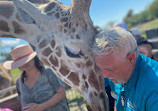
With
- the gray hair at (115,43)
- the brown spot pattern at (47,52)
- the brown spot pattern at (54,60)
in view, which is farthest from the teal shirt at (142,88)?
the brown spot pattern at (47,52)

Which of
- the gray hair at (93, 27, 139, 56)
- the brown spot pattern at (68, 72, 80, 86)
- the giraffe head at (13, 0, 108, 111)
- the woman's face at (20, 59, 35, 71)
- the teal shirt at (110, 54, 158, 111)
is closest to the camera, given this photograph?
the teal shirt at (110, 54, 158, 111)

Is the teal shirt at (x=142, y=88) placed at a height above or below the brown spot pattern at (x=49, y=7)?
below

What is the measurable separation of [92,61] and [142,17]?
58219 mm

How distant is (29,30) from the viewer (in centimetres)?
173

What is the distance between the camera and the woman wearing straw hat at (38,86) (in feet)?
6.75

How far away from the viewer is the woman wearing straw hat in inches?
81.0

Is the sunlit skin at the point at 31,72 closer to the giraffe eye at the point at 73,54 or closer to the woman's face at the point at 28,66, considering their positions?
the woman's face at the point at 28,66

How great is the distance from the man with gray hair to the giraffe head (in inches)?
16.3

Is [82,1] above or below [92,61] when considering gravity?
above

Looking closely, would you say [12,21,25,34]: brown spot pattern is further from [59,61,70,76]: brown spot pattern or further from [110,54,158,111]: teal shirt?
[110,54,158,111]: teal shirt

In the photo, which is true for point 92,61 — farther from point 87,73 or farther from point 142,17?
point 142,17

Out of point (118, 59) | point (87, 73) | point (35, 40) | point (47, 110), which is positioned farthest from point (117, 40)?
point (47, 110)

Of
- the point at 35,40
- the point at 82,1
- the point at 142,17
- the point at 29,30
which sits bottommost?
the point at 35,40

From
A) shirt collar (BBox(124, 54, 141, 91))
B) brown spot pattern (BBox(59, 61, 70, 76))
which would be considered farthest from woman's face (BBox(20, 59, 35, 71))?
shirt collar (BBox(124, 54, 141, 91))
